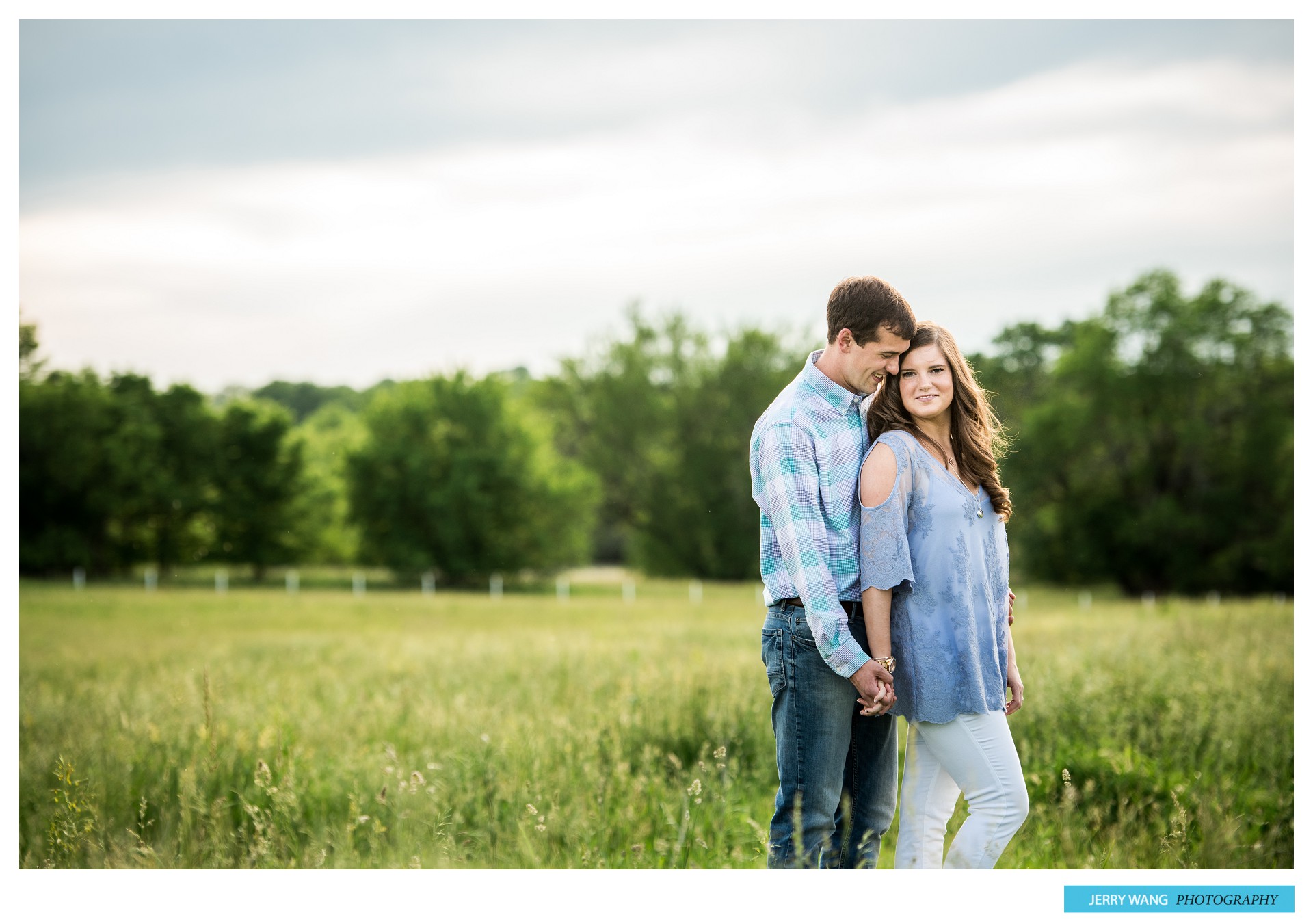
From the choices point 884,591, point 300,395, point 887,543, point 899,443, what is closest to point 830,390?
point 899,443

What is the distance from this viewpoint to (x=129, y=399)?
1758 cm

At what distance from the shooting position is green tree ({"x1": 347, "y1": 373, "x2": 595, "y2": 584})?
33.7 metres

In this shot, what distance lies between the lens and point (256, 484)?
88.6 ft

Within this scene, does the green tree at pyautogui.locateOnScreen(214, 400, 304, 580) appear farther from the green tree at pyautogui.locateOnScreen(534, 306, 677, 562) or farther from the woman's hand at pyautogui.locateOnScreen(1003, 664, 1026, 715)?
the woman's hand at pyautogui.locateOnScreen(1003, 664, 1026, 715)

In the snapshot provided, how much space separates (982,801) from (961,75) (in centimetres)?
414

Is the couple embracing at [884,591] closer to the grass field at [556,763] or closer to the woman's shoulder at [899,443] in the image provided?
the woman's shoulder at [899,443]

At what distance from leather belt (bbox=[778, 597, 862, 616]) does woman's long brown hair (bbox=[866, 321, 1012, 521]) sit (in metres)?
0.53

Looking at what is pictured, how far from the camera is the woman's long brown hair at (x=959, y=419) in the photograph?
291 centimetres

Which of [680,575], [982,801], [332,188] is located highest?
[332,188]

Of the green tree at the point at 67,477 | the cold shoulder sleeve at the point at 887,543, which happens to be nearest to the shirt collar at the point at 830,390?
the cold shoulder sleeve at the point at 887,543

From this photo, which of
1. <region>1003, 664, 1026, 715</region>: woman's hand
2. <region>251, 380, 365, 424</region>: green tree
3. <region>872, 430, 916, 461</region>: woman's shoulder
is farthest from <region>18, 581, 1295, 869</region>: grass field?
<region>251, 380, 365, 424</region>: green tree

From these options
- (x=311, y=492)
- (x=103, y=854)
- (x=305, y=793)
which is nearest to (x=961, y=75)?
(x=305, y=793)

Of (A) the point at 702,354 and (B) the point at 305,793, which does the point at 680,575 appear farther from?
(B) the point at 305,793
